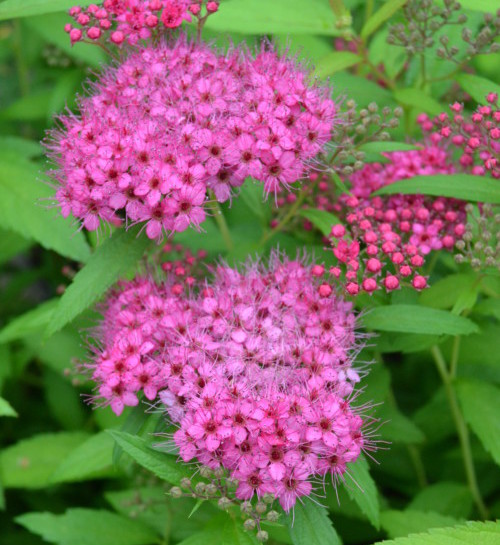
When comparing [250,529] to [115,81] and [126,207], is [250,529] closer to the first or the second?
[126,207]

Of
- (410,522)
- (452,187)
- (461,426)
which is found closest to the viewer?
(452,187)

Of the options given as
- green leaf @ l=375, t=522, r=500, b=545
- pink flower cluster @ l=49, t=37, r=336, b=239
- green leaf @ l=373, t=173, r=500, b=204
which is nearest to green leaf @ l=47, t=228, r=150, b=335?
pink flower cluster @ l=49, t=37, r=336, b=239

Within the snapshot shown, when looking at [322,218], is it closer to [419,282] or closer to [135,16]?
→ [419,282]

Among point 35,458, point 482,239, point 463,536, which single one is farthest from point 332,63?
point 35,458

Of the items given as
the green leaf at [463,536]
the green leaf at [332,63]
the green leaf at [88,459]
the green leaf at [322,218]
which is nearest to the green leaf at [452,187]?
the green leaf at [322,218]

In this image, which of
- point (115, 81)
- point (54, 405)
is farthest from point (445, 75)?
point (54, 405)
